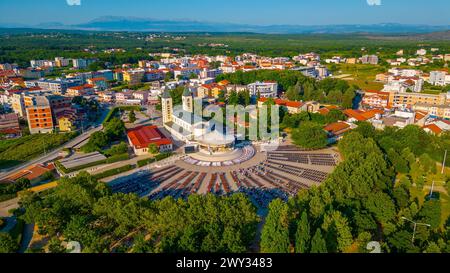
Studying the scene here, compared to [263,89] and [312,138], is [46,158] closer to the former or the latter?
[312,138]

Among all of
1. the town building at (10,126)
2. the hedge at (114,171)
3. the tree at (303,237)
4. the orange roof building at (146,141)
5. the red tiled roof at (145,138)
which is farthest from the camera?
the town building at (10,126)

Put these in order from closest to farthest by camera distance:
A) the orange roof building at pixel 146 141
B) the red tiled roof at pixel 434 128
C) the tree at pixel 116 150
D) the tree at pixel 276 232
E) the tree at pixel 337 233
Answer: the tree at pixel 276 232 → the tree at pixel 337 233 → the tree at pixel 116 150 → the orange roof building at pixel 146 141 → the red tiled roof at pixel 434 128

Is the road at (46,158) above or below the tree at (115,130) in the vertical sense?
below

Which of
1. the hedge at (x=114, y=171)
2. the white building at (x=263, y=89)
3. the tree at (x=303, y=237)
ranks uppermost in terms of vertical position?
the white building at (x=263, y=89)

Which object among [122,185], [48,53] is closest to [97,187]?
[122,185]

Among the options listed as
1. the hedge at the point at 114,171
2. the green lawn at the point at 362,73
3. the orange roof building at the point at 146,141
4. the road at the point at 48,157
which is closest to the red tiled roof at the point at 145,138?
the orange roof building at the point at 146,141

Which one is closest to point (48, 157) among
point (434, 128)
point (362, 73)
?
point (434, 128)

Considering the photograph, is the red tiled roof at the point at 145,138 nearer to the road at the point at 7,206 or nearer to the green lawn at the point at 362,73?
the road at the point at 7,206
